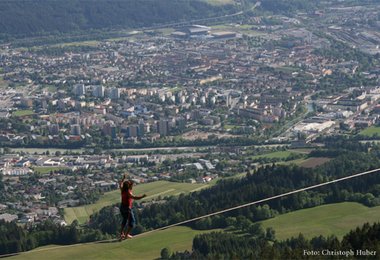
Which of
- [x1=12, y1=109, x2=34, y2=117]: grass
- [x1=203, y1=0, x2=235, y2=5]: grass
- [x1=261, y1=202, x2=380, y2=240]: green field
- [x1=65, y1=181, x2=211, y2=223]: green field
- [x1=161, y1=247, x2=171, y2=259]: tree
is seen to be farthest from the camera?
[x1=203, y1=0, x2=235, y2=5]: grass

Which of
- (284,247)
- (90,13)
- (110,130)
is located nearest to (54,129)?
(110,130)

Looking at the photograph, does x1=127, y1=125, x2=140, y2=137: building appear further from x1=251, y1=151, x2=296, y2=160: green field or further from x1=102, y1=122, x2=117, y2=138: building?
x1=251, y1=151, x2=296, y2=160: green field

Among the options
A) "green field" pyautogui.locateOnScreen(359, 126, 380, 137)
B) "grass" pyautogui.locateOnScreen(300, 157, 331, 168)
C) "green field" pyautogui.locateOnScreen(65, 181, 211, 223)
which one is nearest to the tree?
"green field" pyautogui.locateOnScreen(65, 181, 211, 223)

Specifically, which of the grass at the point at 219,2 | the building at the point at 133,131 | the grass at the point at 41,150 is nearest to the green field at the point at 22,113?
the grass at the point at 41,150

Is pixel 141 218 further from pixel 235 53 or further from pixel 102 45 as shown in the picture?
pixel 102 45

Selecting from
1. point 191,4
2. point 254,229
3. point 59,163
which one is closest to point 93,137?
point 59,163

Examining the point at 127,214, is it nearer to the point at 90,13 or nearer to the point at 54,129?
the point at 54,129
